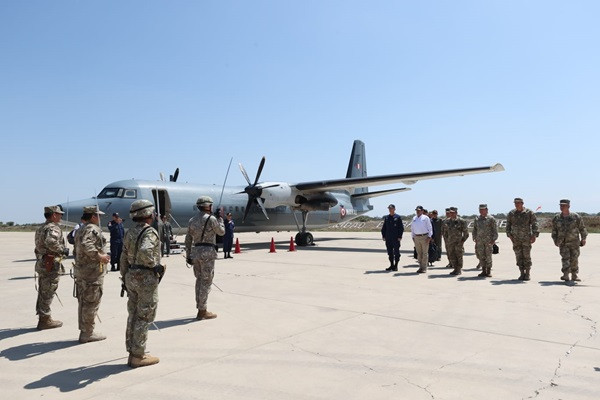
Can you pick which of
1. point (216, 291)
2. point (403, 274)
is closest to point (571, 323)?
point (403, 274)

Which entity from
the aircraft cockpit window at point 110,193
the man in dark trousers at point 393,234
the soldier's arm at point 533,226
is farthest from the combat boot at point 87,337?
the aircraft cockpit window at point 110,193

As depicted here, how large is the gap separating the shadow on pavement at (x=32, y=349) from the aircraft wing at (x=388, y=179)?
16016 millimetres

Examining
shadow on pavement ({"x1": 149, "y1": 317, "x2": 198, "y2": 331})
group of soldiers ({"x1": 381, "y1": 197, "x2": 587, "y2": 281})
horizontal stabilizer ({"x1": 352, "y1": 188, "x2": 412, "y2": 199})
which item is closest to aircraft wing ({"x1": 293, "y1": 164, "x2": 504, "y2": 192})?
horizontal stabilizer ({"x1": 352, "y1": 188, "x2": 412, "y2": 199})

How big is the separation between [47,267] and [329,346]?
4.03 meters

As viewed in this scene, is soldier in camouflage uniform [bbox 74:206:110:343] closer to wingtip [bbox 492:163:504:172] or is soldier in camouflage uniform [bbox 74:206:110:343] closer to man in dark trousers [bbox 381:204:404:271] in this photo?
man in dark trousers [bbox 381:204:404:271]

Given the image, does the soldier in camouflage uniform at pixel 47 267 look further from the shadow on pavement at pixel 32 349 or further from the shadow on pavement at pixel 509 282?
the shadow on pavement at pixel 509 282

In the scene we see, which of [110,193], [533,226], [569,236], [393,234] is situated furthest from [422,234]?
[110,193]

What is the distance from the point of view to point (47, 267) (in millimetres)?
5969

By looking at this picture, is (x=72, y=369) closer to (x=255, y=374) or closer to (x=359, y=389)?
(x=255, y=374)

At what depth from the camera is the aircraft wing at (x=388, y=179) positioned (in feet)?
58.1

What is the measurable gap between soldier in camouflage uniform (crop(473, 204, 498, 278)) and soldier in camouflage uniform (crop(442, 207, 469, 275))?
1.23 feet

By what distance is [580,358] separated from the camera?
4.51m

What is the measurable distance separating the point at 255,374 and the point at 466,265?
427 inches

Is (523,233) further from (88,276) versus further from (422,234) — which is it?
(88,276)
